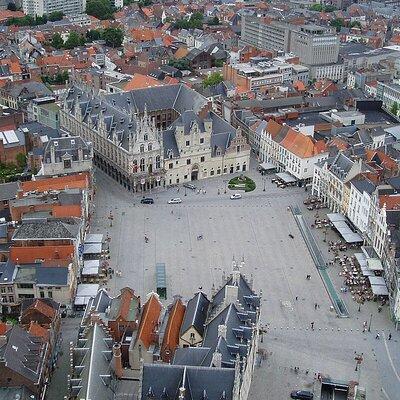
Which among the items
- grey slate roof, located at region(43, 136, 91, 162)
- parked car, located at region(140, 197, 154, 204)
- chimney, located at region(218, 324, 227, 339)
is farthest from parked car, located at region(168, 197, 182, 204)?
chimney, located at region(218, 324, 227, 339)

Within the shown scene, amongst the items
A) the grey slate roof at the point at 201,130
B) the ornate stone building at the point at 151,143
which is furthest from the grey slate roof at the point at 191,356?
the grey slate roof at the point at 201,130

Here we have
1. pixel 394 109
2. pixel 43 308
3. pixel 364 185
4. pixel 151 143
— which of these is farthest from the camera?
pixel 394 109

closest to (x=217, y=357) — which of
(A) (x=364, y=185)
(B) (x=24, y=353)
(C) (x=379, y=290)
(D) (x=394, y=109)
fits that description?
(B) (x=24, y=353)

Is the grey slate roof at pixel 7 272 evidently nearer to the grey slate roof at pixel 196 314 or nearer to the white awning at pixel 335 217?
the grey slate roof at pixel 196 314

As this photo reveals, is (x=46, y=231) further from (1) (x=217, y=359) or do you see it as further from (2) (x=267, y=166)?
(2) (x=267, y=166)

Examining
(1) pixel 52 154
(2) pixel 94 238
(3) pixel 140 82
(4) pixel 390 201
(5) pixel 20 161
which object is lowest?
(2) pixel 94 238

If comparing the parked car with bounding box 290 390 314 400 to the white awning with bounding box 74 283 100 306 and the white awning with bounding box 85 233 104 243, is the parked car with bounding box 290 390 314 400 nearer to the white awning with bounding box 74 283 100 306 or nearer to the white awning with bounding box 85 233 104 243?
the white awning with bounding box 74 283 100 306
